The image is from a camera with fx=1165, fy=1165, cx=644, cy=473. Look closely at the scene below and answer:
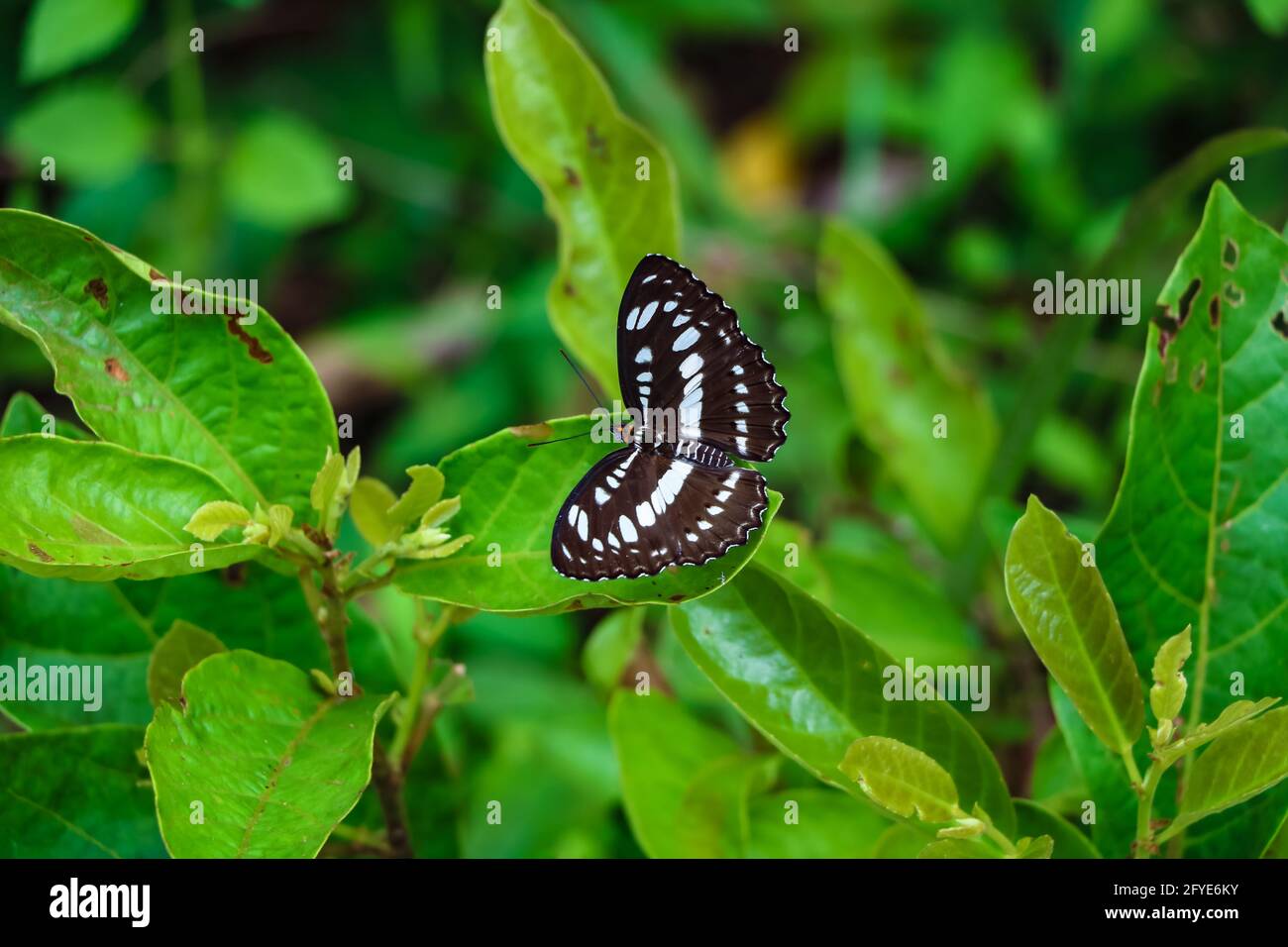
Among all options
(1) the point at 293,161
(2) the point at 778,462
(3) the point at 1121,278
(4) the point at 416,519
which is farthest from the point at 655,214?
(1) the point at 293,161

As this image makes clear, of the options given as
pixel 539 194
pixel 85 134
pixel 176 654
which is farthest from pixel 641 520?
pixel 539 194

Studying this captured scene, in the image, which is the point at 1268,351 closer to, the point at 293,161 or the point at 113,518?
the point at 113,518

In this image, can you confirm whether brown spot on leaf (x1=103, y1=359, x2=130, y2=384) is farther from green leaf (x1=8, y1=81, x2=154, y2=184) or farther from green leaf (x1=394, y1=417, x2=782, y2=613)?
green leaf (x1=8, y1=81, x2=154, y2=184)

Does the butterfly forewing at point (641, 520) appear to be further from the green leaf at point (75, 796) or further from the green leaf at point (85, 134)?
the green leaf at point (85, 134)

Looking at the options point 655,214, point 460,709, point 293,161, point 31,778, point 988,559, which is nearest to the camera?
point 31,778

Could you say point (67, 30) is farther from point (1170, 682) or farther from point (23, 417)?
point (1170, 682)

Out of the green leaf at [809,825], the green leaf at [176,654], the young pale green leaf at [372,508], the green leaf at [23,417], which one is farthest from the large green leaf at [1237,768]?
the green leaf at [23,417]
